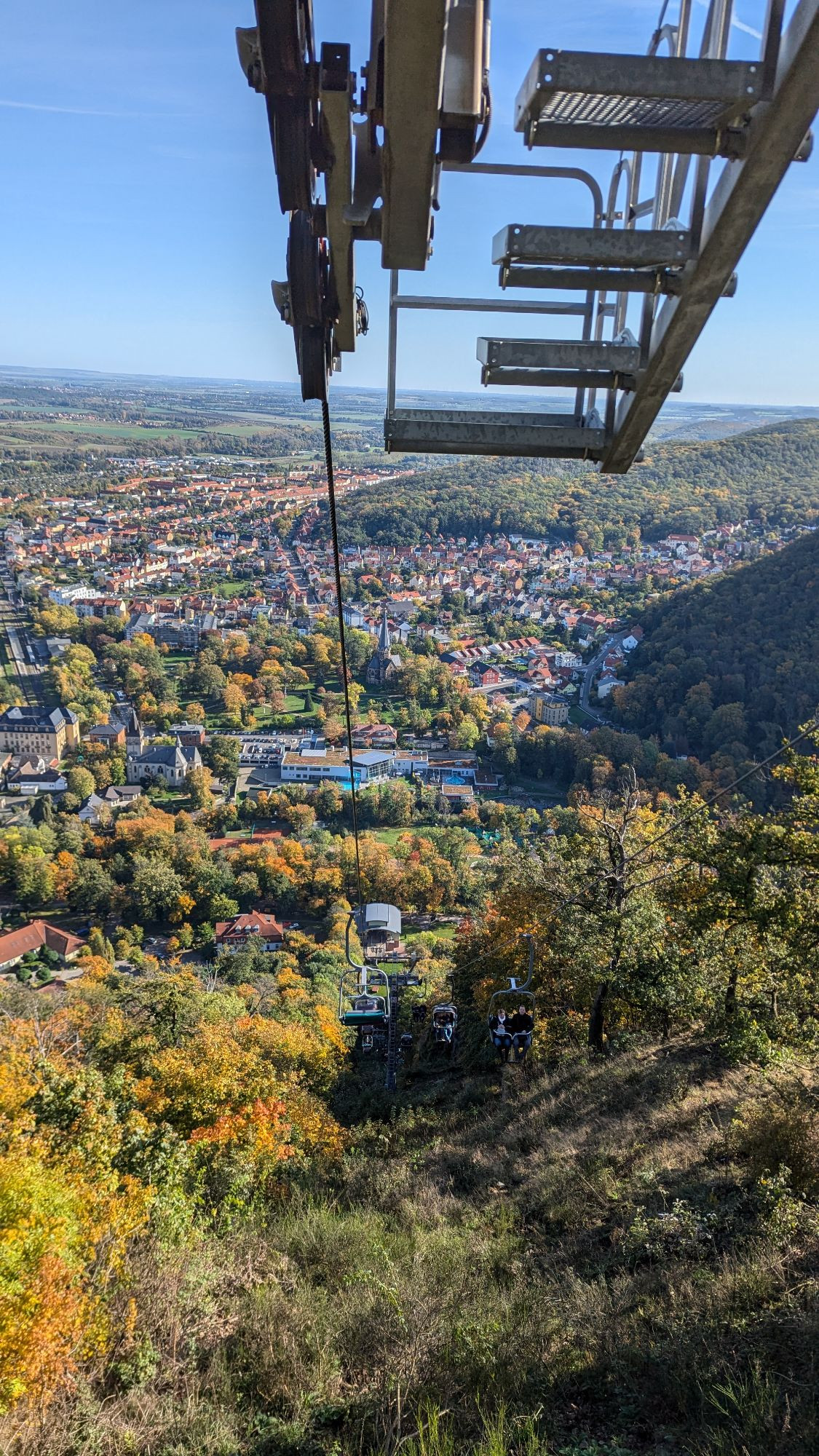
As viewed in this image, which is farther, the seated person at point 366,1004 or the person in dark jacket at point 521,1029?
the seated person at point 366,1004

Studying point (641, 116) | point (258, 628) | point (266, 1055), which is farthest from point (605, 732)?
point (641, 116)

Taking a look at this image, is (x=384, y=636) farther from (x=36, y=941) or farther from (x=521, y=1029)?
(x=521, y=1029)

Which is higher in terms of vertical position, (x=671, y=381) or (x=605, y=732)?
(x=671, y=381)

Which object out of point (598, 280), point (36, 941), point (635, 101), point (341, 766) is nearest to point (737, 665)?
point (341, 766)

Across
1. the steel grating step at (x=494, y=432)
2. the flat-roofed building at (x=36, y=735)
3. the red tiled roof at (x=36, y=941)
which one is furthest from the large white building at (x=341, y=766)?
the steel grating step at (x=494, y=432)

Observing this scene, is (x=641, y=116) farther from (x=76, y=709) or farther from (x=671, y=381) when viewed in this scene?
(x=76, y=709)

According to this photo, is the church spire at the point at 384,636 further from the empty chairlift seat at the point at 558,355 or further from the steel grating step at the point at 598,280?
the steel grating step at the point at 598,280

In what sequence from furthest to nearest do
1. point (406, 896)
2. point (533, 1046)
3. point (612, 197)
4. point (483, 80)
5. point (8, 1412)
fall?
point (406, 896)
point (533, 1046)
point (8, 1412)
point (612, 197)
point (483, 80)

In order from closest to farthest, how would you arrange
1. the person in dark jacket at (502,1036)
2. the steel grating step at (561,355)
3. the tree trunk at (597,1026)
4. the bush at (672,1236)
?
the steel grating step at (561,355), the bush at (672,1236), the person in dark jacket at (502,1036), the tree trunk at (597,1026)
